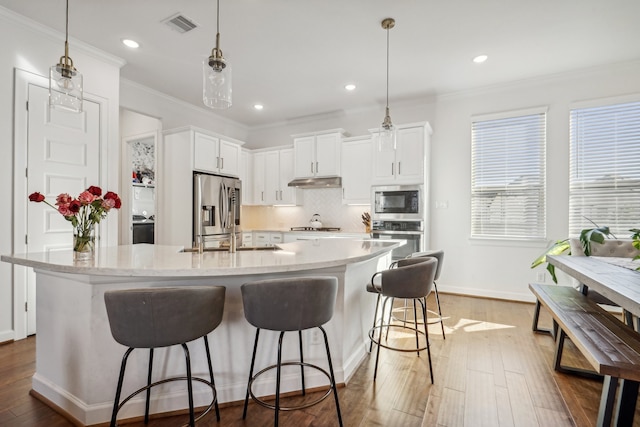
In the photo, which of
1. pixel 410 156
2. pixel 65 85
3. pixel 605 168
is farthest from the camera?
pixel 410 156

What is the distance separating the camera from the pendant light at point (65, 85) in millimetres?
1881

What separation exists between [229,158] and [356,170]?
82.8 inches

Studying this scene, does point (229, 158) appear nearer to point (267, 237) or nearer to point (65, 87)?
point (267, 237)

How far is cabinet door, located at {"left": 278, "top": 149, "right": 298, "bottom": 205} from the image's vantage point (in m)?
5.41

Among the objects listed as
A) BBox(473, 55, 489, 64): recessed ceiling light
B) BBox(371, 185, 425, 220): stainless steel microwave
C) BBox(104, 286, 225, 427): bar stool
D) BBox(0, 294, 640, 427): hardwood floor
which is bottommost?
BBox(0, 294, 640, 427): hardwood floor

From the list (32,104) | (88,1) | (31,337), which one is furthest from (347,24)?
(31,337)

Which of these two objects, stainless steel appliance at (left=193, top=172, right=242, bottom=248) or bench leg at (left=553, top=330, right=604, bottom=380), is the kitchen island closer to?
bench leg at (left=553, top=330, right=604, bottom=380)

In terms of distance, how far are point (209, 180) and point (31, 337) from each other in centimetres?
258

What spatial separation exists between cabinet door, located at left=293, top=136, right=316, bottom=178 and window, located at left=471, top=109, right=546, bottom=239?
7.89 feet

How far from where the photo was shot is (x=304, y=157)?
5137mm

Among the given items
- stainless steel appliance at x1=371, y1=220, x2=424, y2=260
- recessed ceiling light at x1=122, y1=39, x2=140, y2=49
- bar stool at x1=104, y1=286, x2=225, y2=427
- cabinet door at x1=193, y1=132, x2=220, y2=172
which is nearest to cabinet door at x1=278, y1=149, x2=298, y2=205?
cabinet door at x1=193, y1=132, x2=220, y2=172

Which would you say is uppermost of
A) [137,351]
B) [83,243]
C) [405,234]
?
[83,243]

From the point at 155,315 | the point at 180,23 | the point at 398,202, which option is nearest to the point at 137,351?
the point at 155,315

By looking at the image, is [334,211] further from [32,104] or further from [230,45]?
[32,104]
